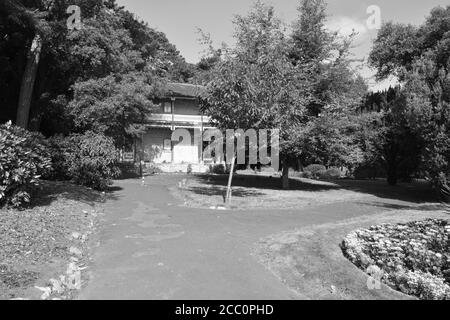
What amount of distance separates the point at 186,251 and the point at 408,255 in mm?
5358

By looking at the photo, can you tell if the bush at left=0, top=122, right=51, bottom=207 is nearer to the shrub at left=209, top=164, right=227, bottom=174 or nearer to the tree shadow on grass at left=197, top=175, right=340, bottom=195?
the tree shadow on grass at left=197, top=175, right=340, bottom=195

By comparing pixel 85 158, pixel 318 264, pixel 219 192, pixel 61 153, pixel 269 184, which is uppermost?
pixel 61 153

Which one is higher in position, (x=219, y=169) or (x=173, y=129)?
(x=173, y=129)

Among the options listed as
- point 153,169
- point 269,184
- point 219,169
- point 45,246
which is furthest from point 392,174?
point 45,246

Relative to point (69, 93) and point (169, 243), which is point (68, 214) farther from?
point (69, 93)

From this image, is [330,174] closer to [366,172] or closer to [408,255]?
[366,172]

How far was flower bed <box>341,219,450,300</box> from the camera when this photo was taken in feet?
24.5

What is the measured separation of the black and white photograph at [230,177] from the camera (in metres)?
7.13

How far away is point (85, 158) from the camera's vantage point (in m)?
18.3

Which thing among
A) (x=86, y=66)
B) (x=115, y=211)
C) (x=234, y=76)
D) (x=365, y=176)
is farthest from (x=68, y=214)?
(x=365, y=176)

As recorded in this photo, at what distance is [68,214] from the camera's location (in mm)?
12008

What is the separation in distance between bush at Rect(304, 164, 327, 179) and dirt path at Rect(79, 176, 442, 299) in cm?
1999

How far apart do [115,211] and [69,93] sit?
1152 centimetres

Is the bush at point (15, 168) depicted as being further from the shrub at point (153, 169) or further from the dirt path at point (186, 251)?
the shrub at point (153, 169)
